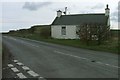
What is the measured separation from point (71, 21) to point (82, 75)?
42.9 meters

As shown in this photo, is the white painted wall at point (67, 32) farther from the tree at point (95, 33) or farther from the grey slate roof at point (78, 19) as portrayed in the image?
the tree at point (95, 33)

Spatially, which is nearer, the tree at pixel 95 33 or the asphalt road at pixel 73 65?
the asphalt road at pixel 73 65

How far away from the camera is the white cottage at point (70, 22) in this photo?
51031 mm

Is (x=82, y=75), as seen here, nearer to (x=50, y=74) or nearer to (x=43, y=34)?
(x=50, y=74)

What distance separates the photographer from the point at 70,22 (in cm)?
5259

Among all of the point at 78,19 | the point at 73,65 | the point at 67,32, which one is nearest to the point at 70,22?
the point at 78,19

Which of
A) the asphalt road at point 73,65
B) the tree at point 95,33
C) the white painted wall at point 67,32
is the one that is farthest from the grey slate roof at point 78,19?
the asphalt road at point 73,65

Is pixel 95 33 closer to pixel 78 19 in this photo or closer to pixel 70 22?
pixel 70 22

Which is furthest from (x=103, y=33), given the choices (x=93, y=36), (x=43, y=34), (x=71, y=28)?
(x=43, y=34)

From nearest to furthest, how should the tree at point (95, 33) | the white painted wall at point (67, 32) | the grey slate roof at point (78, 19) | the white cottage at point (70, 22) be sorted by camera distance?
the tree at point (95, 33), the grey slate roof at point (78, 19), the white cottage at point (70, 22), the white painted wall at point (67, 32)

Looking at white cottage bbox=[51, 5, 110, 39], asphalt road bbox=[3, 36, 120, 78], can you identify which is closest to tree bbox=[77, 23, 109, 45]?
asphalt road bbox=[3, 36, 120, 78]

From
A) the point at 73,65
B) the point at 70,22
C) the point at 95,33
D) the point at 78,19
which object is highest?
the point at 78,19

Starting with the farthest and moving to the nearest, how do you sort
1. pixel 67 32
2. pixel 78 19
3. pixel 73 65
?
pixel 78 19 < pixel 67 32 < pixel 73 65

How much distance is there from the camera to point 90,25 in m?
32.1
